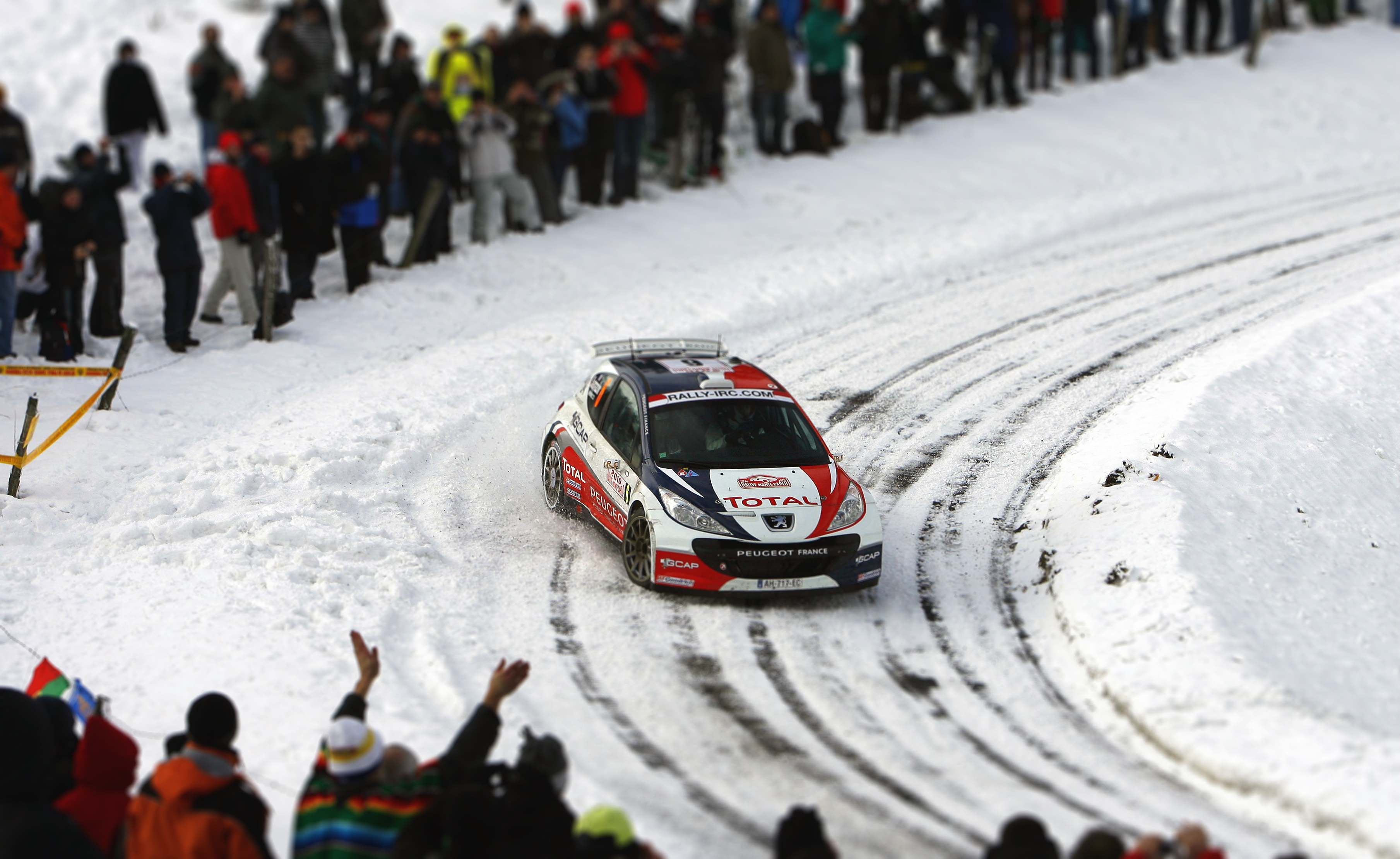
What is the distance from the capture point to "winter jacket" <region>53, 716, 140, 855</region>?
5.96m

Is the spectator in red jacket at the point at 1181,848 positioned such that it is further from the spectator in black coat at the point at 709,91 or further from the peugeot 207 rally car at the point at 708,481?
the spectator in black coat at the point at 709,91

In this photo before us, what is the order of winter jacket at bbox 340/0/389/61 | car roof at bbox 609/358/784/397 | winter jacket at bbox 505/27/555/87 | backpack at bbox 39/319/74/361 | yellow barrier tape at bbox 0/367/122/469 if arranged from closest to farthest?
1. car roof at bbox 609/358/784/397
2. yellow barrier tape at bbox 0/367/122/469
3. backpack at bbox 39/319/74/361
4. winter jacket at bbox 505/27/555/87
5. winter jacket at bbox 340/0/389/61

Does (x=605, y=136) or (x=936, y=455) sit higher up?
(x=605, y=136)

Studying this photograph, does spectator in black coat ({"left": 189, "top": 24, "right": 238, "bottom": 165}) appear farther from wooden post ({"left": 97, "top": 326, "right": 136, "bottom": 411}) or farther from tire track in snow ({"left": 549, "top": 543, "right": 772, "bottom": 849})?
tire track in snow ({"left": 549, "top": 543, "right": 772, "bottom": 849})

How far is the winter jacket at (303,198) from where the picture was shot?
15391 mm

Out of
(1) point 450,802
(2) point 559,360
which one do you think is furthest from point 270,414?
(1) point 450,802

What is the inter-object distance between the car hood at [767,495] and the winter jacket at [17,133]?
480 inches

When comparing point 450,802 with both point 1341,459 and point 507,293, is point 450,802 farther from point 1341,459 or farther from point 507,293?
point 507,293

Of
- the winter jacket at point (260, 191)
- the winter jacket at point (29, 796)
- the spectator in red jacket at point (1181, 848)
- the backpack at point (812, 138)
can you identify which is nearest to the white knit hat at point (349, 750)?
the winter jacket at point (29, 796)

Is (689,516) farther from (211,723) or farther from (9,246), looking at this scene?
(9,246)

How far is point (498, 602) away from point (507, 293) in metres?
8.06

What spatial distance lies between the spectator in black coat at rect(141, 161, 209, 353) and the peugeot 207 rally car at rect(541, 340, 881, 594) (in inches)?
212

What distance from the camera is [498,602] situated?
970cm

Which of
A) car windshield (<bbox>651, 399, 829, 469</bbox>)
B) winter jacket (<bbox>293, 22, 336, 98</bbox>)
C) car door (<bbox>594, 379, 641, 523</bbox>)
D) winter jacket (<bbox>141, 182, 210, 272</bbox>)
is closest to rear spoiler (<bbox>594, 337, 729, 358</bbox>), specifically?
car door (<bbox>594, 379, 641, 523</bbox>)
